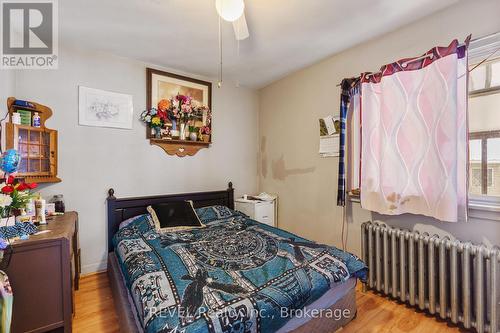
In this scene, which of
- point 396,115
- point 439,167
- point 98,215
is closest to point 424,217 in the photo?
point 439,167

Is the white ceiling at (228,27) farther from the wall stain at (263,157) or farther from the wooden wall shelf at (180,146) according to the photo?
the wall stain at (263,157)

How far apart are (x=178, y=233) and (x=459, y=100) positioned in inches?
103

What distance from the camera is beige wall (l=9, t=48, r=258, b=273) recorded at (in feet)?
7.54

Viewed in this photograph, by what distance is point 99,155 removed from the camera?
8.21 ft

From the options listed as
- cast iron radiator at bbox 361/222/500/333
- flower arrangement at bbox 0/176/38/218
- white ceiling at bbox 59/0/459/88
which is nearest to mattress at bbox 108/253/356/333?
cast iron radiator at bbox 361/222/500/333

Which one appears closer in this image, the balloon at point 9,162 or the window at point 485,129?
the balloon at point 9,162

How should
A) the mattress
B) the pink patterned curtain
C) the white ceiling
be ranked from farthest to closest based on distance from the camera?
the white ceiling
the pink patterned curtain
the mattress

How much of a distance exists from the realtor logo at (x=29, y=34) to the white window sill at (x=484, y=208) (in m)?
3.51

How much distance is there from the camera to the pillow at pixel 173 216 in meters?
2.41

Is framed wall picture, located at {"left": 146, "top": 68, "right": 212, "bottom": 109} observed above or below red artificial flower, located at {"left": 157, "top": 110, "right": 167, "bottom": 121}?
above

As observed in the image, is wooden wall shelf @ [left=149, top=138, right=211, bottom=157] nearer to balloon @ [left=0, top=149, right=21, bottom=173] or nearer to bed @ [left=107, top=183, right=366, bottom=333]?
bed @ [left=107, top=183, right=366, bottom=333]

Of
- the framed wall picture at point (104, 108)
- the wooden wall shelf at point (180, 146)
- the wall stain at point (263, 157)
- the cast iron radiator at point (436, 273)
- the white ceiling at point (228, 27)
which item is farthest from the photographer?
the wall stain at point (263, 157)

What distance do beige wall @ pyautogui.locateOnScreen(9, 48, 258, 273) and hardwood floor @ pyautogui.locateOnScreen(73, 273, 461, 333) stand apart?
60cm

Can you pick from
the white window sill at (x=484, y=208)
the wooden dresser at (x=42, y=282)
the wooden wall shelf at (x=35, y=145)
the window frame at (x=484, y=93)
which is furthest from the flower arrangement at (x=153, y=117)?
the white window sill at (x=484, y=208)
